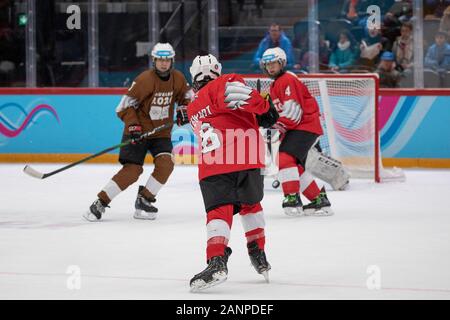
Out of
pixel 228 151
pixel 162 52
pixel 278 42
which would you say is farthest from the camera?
pixel 278 42

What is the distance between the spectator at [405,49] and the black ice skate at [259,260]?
20.5 ft

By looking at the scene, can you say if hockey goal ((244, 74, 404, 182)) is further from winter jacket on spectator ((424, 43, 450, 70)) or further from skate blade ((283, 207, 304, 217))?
skate blade ((283, 207, 304, 217))

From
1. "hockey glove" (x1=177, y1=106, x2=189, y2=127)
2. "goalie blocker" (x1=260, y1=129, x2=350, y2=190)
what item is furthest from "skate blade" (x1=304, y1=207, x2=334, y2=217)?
"goalie blocker" (x1=260, y1=129, x2=350, y2=190)

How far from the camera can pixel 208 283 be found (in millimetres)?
4605

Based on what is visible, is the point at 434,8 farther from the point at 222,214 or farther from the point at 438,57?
the point at 222,214

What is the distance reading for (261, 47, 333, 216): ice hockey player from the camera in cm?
734

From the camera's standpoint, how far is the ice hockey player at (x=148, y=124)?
23.6 ft

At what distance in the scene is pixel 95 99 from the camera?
11414 millimetres

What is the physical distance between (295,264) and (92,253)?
114 cm

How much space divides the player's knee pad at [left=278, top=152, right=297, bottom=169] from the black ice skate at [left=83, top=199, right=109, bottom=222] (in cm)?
124

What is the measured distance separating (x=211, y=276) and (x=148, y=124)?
9.45 feet

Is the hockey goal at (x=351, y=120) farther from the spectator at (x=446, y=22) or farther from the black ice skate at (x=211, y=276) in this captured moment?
the black ice skate at (x=211, y=276)

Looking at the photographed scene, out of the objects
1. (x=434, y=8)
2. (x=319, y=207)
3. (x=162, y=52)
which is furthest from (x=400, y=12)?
(x=162, y=52)
